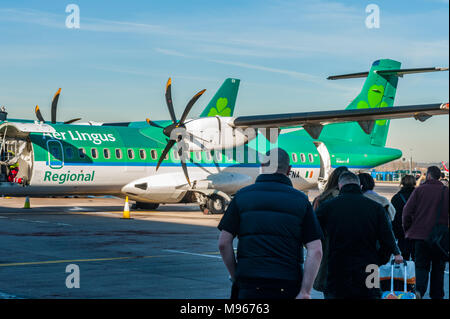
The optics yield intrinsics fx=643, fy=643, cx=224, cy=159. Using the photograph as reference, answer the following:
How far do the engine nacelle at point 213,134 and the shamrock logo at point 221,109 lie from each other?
82 centimetres

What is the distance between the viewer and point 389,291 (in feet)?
22.1

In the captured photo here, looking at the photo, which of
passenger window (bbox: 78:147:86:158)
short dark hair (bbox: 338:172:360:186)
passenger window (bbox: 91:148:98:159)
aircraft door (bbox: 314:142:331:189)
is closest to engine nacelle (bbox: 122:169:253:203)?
passenger window (bbox: 91:148:98:159)

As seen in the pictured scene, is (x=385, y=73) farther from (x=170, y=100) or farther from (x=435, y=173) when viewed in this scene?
(x=435, y=173)

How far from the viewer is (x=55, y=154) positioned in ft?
66.0

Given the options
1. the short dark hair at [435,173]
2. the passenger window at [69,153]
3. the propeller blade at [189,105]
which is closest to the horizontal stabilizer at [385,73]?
the propeller blade at [189,105]

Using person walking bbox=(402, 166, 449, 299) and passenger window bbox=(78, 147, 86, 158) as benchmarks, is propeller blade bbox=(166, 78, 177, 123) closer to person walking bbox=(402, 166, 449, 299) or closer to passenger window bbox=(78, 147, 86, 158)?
passenger window bbox=(78, 147, 86, 158)

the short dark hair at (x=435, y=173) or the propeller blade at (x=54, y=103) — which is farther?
the propeller blade at (x=54, y=103)

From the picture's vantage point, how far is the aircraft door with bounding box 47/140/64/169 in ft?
65.6

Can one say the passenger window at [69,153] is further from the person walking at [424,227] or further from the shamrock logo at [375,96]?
the person walking at [424,227]

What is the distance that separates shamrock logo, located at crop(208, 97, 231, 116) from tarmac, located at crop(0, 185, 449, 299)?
189 inches

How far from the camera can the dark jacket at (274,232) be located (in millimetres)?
4828

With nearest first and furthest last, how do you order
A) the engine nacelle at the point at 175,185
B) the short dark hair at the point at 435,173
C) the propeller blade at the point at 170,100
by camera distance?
the short dark hair at the point at 435,173 → the engine nacelle at the point at 175,185 → the propeller blade at the point at 170,100
